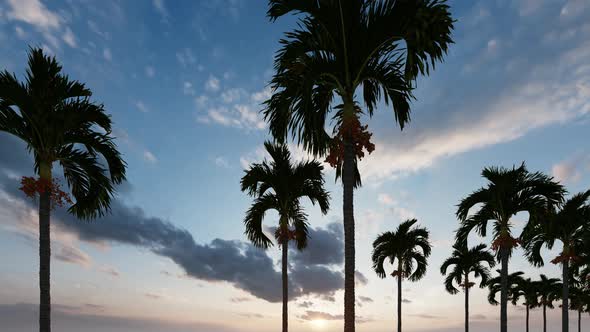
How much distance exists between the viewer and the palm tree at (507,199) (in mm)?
23969

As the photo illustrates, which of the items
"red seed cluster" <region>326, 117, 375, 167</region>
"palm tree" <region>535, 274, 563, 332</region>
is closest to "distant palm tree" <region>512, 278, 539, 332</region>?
"palm tree" <region>535, 274, 563, 332</region>

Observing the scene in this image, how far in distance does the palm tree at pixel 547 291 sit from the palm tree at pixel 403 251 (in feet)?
89.3

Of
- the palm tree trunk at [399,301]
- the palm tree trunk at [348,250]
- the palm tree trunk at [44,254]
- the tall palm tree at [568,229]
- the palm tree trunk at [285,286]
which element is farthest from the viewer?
the palm tree trunk at [399,301]

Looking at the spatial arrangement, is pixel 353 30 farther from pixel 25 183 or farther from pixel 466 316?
pixel 466 316

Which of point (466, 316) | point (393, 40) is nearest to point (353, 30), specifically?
point (393, 40)

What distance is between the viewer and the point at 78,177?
16.0 meters

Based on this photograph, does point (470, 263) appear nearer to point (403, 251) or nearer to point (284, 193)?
point (403, 251)

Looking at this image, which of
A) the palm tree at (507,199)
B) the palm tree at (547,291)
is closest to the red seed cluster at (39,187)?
the palm tree at (507,199)

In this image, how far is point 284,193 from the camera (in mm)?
22438

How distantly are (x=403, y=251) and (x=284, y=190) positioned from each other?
58.0ft

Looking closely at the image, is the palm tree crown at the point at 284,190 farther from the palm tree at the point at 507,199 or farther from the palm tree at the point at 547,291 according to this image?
the palm tree at the point at 547,291

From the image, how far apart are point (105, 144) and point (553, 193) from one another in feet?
70.0

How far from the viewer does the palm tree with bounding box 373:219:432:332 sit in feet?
119

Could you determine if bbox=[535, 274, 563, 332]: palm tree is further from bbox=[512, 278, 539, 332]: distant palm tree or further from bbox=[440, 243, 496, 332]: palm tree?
bbox=[440, 243, 496, 332]: palm tree
